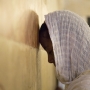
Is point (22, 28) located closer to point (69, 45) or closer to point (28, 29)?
point (28, 29)

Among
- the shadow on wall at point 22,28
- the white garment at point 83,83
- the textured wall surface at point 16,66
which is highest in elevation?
the shadow on wall at point 22,28

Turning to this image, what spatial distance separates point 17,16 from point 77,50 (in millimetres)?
274

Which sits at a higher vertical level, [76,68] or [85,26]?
[85,26]

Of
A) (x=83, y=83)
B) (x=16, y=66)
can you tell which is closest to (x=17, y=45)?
(x=16, y=66)

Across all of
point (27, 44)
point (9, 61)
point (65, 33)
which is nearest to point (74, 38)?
point (65, 33)

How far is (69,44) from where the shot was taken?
0.76m

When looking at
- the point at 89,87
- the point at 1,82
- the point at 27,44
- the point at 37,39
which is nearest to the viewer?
the point at 1,82

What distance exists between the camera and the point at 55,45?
2.52ft

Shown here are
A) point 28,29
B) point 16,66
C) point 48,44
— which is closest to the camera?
point 16,66

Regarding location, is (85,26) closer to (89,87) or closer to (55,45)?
(55,45)

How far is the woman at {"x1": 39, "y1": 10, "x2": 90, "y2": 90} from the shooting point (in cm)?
75

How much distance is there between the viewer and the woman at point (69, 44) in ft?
2.47

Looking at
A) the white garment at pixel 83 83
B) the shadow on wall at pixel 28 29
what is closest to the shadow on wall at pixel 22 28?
the shadow on wall at pixel 28 29

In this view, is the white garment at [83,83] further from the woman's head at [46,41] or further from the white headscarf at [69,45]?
the woman's head at [46,41]
